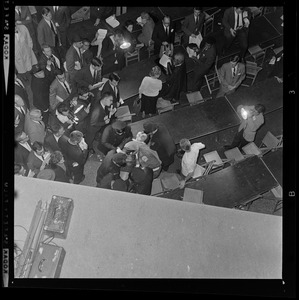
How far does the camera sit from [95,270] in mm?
5219

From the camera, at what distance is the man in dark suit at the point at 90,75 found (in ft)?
17.6

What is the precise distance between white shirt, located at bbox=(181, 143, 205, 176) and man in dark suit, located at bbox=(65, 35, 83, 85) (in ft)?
4.33

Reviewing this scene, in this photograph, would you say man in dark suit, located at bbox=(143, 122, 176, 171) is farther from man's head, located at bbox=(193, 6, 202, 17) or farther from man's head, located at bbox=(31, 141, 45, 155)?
man's head, located at bbox=(193, 6, 202, 17)

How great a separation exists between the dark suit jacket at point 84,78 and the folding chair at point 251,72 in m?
1.43

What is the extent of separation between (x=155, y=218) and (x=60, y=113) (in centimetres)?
137

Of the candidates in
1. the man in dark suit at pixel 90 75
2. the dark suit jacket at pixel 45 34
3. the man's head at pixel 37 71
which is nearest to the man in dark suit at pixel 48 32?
the dark suit jacket at pixel 45 34

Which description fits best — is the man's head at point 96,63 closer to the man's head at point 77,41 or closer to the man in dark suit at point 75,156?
the man's head at point 77,41

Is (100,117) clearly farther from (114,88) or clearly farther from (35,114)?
(35,114)

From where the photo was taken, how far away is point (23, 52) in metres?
5.34

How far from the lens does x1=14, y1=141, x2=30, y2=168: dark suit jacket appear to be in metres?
5.32

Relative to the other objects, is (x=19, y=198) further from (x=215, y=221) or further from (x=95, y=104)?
(x=215, y=221)

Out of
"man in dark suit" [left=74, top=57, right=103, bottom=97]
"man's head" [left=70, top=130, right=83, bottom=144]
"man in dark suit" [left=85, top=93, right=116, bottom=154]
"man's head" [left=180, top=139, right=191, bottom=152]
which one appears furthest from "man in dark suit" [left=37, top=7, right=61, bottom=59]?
"man's head" [left=180, top=139, right=191, bottom=152]
